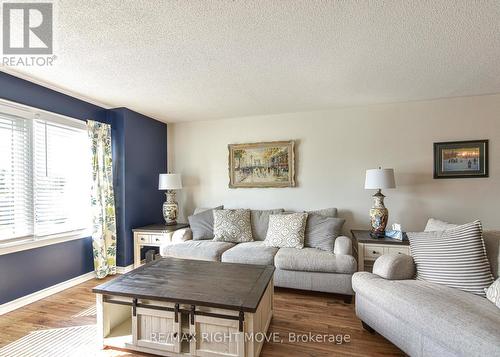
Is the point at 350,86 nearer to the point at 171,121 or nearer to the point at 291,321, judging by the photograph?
the point at 291,321

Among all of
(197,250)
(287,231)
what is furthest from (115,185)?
(287,231)

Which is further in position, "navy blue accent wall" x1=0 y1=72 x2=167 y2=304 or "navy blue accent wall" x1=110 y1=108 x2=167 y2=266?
"navy blue accent wall" x1=110 y1=108 x2=167 y2=266

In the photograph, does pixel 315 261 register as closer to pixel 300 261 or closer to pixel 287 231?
pixel 300 261

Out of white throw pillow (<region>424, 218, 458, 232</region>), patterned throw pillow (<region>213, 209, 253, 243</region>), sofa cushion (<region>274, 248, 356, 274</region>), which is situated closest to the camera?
white throw pillow (<region>424, 218, 458, 232</region>)

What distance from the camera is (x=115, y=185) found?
3.33m

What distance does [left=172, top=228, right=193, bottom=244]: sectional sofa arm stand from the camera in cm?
325

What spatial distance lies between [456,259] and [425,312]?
23.8 inches

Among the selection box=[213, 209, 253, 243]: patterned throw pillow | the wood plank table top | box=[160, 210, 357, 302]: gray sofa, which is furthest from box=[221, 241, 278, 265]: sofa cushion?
the wood plank table top

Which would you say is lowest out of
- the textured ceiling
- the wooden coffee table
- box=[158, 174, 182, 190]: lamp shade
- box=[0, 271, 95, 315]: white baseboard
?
box=[0, 271, 95, 315]: white baseboard

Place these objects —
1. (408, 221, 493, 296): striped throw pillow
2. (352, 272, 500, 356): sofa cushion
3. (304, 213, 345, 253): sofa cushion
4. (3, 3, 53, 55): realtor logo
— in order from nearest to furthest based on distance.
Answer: (352, 272, 500, 356): sofa cushion → (3, 3, 53, 55): realtor logo → (408, 221, 493, 296): striped throw pillow → (304, 213, 345, 253): sofa cushion

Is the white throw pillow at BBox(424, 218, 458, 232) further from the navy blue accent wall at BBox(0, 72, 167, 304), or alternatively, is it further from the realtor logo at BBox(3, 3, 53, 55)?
the navy blue accent wall at BBox(0, 72, 167, 304)

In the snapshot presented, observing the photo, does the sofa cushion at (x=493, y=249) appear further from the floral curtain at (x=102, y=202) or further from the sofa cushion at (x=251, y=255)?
the floral curtain at (x=102, y=202)

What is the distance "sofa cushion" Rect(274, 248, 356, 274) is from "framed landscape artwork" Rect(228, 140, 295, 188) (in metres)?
1.20

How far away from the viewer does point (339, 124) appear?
11.3 ft
